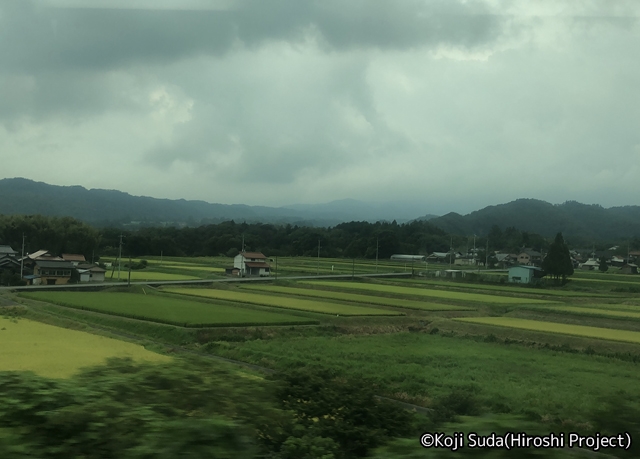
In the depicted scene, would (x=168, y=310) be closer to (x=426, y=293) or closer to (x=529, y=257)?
(x=426, y=293)

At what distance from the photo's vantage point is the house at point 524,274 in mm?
27188

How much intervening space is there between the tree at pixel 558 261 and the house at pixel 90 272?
23691 millimetres

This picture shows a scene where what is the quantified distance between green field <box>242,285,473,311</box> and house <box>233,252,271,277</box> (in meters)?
6.80

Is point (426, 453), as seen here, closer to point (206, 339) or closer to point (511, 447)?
point (511, 447)

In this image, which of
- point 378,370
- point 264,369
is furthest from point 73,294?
point 378,370

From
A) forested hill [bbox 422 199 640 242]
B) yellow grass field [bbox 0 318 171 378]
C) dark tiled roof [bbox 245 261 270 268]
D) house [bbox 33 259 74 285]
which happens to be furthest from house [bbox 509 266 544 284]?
house [bbox 33 259 74 285]

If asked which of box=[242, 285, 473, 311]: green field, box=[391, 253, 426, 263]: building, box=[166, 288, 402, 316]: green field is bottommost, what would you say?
box=[166, 288, 402, 316]: green field

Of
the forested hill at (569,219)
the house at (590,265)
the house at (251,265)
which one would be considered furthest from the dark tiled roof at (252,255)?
the house at (590,265)

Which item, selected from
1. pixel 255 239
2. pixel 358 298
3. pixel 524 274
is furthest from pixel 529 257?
pixel 255 239

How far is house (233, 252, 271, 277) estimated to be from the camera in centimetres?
3994

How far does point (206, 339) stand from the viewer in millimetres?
16500

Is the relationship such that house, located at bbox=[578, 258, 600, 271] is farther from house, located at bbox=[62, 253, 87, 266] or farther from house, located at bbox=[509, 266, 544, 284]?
house, located at bbox=[62, 253, 87, 266]

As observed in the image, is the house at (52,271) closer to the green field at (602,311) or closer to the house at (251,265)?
the house at (251,265)

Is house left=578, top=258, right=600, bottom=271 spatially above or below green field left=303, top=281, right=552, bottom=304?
above
